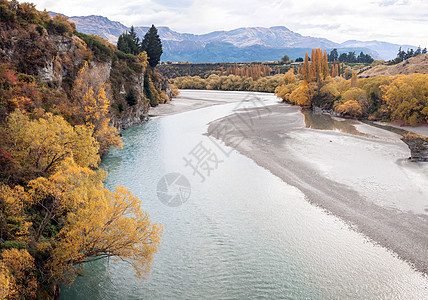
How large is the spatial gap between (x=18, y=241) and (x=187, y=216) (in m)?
12.4

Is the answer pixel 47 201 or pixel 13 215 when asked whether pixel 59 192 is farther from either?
pixel 13 215

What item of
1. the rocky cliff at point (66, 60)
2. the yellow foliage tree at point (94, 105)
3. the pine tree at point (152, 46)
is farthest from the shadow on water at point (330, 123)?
the pine tree at point (152, 46)

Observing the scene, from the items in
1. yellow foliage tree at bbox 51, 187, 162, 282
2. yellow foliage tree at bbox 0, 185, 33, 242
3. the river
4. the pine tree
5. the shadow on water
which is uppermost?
the pine tree

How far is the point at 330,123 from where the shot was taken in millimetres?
62438

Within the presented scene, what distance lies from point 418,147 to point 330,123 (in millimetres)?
28753

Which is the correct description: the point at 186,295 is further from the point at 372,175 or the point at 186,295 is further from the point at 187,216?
the point at 372,175

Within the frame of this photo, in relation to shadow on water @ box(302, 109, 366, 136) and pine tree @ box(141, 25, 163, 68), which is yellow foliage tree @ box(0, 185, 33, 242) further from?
pine tree @ box(141, 25, 163, 68)

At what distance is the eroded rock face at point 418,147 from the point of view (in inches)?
1344

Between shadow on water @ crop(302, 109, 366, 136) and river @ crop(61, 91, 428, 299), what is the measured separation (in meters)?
30.9

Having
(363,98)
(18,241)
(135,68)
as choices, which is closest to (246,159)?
(18,241)

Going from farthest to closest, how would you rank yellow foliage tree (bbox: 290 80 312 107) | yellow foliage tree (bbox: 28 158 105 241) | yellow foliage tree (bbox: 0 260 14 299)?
1. yellow foliage tree (bbox: 290 80 312 107)
2. yellow foliage tree (bbox: 28 158 105 241)
3. yellow foliage tree (bbox: 0 260 14 299)

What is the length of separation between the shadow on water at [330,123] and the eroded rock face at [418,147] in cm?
1563

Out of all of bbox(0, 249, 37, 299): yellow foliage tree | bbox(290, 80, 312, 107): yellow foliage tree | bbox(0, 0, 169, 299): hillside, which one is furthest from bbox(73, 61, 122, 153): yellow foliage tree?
bbox(290, 80, 312, 107): yellow foliage tree

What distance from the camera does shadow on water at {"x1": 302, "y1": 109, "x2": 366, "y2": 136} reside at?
55231 millimetres
